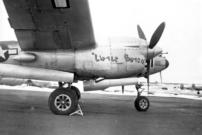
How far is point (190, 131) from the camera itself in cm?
679

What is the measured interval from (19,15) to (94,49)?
108 inches

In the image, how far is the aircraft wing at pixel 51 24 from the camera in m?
7.99

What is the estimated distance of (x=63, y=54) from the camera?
9.62 m

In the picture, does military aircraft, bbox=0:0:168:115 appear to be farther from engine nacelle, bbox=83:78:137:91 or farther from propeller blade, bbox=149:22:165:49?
engine nacelle, bbox=83:78:137:91

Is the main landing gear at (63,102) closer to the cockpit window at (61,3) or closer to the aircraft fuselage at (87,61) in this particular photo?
the aircraft fuselage at (87,61)

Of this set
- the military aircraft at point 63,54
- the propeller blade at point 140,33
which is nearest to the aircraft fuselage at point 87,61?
the military aircraft at point 63,54

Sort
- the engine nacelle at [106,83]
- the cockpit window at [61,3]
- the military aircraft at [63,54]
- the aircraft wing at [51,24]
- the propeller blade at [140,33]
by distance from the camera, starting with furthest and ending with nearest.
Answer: the engine nacelle at [106,83] → the propeller blade at [140,33] → the military aircraft at [63,54] → the aircraft wing at [51,24] → the cockpit window at [61,3]

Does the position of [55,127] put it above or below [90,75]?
below

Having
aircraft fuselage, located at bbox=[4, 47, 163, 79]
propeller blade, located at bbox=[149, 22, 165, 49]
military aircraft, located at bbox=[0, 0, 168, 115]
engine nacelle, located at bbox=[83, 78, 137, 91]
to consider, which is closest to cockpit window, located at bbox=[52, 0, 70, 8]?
military aircraft, located at bbox=[0, 0, 168, 115]

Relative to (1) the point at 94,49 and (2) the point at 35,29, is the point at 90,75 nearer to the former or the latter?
(1) the point at 94,49

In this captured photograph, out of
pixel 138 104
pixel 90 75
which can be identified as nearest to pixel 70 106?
pixel 90 75

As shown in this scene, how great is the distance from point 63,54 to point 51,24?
1261 millimetres

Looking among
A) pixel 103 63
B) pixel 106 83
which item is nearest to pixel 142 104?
pixel 106 83

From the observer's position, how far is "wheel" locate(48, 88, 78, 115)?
9.09 meters
